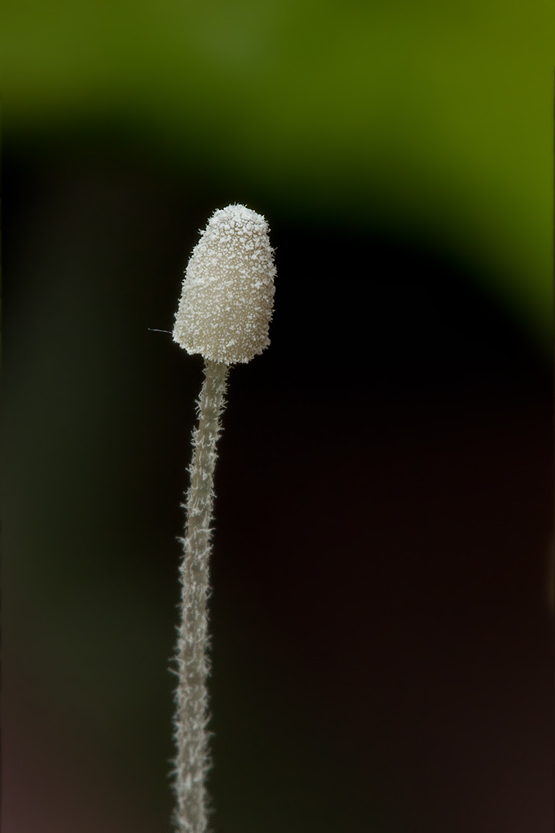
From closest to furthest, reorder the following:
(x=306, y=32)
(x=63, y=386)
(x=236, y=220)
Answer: (x=236, y=220)
(x=306, y=32)
(x=63, y=386)

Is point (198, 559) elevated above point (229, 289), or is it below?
below

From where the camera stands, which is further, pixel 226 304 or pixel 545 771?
pixel 545 771

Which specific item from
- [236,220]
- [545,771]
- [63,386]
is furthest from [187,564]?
[545,771]

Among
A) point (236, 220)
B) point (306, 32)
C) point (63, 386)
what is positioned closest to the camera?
point (236, 220)

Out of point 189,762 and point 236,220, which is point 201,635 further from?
point 236,220

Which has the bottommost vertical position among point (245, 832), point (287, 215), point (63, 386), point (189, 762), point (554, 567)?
point (245, 832)

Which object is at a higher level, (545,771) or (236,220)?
(236,220)

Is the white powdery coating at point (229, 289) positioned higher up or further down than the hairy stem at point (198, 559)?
higher up

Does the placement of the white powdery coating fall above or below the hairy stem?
above
